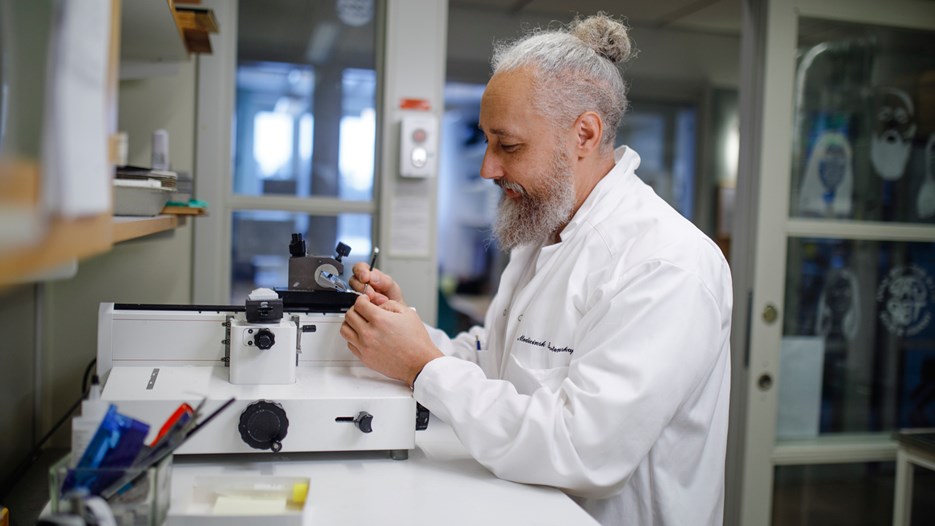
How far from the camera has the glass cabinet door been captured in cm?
248

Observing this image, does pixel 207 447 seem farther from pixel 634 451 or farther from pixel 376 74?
pixel 376 74

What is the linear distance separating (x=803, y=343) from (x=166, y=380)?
2.16m

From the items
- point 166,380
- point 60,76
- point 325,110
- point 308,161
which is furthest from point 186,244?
point 60,76

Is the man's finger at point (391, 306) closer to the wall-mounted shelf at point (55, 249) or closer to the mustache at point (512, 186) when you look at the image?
the mustache at point (512, 186)

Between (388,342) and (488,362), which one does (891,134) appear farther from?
(388,342)

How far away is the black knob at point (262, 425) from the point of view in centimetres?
117

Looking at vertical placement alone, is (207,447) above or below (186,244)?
below

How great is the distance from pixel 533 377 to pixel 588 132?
54 centimetres

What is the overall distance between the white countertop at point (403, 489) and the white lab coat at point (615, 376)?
2.1 inches

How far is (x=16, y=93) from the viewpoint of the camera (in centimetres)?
54

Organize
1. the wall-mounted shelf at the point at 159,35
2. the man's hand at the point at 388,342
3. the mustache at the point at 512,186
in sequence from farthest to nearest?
the mustache at the point at 512,186, the wall-mounted shelf at the point at 159,35, the man's hand at the point at 388,342

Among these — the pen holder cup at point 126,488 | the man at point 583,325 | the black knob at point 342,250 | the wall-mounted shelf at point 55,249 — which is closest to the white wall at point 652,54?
the man at point 583,325

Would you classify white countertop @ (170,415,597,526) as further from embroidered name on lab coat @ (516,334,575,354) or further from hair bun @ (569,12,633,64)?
hair bun @ (569,12,633,64)

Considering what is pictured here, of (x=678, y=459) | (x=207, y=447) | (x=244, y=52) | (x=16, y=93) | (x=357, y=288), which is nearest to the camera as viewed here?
(x=16, y=93)
